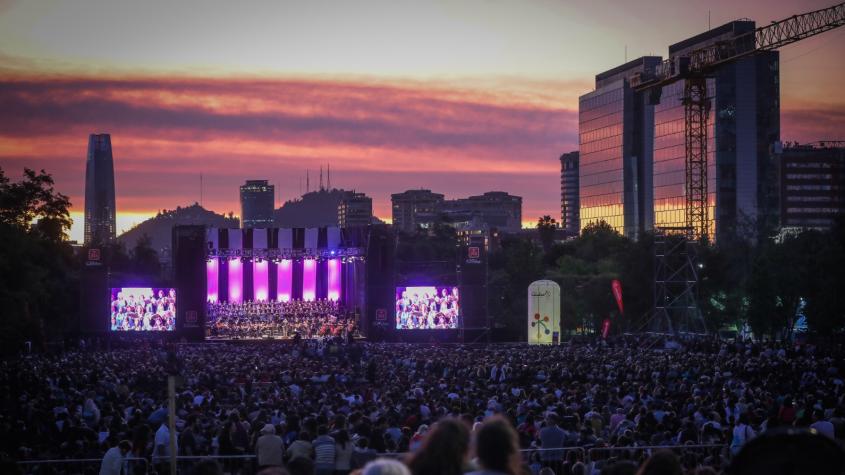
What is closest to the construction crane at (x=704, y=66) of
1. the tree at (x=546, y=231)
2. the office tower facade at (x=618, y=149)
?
the office tower facade at (x=618, y=149)

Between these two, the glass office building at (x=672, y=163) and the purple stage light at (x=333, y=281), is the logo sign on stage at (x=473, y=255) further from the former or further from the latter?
the glass office building at (x=672, y=163)

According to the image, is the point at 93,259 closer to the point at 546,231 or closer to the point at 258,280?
the point at 258,280

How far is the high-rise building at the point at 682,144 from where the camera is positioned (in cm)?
11788

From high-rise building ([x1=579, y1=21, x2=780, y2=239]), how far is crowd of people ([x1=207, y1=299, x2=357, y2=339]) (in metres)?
55.9

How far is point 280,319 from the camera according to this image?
2446 inches

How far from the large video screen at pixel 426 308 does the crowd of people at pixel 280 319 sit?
298 cm

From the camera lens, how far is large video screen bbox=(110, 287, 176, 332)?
59812 mm

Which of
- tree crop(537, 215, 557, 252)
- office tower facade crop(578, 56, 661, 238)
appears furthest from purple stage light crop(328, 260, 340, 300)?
tree crop(537, 215, 557, 252)

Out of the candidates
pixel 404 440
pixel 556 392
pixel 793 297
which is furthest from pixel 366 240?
pixel 404 440

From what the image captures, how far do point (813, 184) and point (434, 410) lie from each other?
150578 millimetres

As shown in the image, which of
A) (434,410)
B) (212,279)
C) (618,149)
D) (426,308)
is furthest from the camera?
(618,149)

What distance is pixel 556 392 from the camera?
23016mm

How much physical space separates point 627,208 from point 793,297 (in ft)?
243

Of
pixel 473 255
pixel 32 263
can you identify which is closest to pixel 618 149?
pixel 473 255
